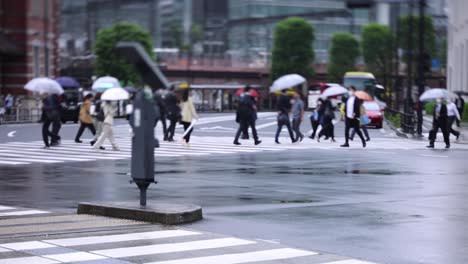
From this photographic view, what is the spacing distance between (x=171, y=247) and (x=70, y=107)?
5041 cm

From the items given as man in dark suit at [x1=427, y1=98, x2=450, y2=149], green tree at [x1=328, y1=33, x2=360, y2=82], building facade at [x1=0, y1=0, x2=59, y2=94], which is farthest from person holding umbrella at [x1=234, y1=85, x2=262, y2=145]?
green tree at [x1=328, y1=33, x2=360, y2=82]

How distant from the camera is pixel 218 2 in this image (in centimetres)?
14125

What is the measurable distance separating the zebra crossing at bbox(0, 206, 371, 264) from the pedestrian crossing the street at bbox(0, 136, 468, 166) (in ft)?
44.2

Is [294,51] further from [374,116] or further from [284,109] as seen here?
[284,109]

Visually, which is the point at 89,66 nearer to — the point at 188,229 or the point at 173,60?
the point at 173,60

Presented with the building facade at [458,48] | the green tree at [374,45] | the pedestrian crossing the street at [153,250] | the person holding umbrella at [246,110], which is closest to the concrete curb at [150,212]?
the pedestrian crossing the street at [153,250]

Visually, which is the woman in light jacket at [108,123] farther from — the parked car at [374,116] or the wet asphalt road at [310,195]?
the parked car at [374,116]

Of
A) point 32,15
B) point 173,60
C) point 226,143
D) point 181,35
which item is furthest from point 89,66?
point 226,143

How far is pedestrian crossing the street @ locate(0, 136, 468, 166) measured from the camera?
26.4 metres

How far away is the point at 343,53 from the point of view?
11494cm

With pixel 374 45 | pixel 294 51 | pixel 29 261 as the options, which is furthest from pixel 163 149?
pixel 374 45

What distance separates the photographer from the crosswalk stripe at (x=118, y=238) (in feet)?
35.7

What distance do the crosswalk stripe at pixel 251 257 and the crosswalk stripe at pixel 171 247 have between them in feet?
1.74

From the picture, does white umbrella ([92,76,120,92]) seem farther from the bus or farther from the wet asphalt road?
the wet asphalt road
